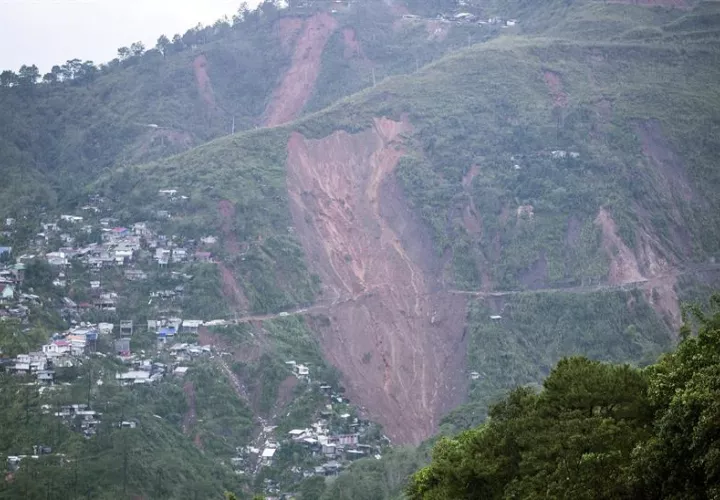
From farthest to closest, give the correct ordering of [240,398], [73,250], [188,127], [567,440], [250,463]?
[188,127], [73,250], [240,398], [250,463], [567,440]

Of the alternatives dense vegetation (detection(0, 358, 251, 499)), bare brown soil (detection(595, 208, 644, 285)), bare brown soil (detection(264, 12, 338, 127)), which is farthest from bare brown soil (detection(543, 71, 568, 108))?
dense vegetation (detection(0, 358, 251, 499))

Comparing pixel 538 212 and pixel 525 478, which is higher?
pixel 525 478

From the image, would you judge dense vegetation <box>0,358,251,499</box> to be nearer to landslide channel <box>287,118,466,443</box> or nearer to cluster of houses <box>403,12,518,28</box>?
landslide channel <box>287,118,466,443</box>

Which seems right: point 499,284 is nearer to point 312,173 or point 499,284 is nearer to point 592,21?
point 312,173

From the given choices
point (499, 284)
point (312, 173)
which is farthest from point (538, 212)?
point (312, 173)

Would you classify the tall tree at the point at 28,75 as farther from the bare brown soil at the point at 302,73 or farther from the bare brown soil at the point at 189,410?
the bare brown soil at the point at 189,410

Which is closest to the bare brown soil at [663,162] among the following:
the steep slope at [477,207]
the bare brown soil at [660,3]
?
the steep slope at [477,207]

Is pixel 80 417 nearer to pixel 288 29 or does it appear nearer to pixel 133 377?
pixel 133 377
